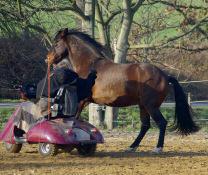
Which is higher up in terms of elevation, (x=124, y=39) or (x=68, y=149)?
(x=124, y=39)

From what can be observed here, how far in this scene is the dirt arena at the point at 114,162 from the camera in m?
11.8

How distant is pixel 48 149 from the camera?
14.1 meters

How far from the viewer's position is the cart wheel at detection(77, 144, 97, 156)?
47.6 ft

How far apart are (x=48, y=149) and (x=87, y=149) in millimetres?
837

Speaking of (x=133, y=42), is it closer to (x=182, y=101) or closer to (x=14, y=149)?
(x=182, y=101)

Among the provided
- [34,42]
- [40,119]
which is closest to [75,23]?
[34,42]

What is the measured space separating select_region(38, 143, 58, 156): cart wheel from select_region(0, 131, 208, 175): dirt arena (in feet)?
0.40

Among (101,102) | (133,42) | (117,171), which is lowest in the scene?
(117,171)

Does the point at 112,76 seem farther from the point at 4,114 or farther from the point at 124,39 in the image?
the point at 4,114

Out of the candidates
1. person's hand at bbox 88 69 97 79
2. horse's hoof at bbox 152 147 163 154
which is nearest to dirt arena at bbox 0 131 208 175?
horse's hoof at bbox 152 147 163 154

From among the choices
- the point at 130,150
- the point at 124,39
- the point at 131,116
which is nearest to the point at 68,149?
the point at 130,150

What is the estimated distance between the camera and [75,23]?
30.0 metres

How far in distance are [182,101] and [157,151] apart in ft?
5.09

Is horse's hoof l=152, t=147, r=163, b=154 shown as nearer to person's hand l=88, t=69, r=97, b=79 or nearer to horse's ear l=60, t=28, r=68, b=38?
person's hand l=88, t=69, r=97, b=79
